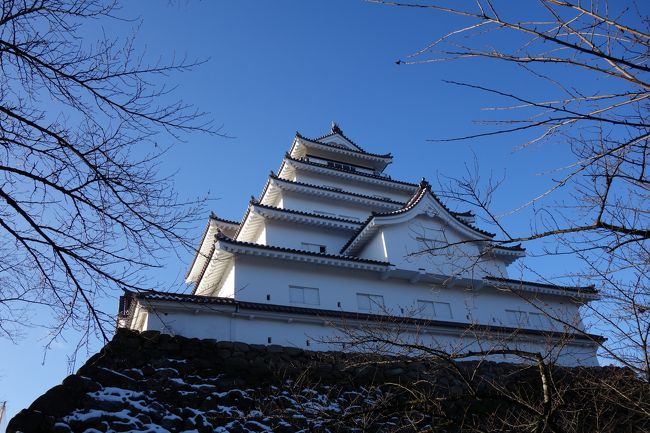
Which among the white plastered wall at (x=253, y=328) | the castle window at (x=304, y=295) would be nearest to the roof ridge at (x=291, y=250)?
the castle window at (x=304, y=295)

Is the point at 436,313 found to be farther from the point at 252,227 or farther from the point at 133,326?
the point at 133,326

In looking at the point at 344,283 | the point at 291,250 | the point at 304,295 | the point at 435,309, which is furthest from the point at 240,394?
the point at 435,309

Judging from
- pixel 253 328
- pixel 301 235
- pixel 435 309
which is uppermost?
pixel 301 235

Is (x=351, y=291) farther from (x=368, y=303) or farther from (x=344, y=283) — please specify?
(x=368, y=303)

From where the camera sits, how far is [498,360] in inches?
631

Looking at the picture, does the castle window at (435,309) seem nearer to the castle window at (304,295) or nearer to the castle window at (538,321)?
the castle window at (538,321)

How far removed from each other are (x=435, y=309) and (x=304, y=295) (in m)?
4.96

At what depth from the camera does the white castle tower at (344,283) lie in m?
13.4

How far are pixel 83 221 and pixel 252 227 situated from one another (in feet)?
45.3

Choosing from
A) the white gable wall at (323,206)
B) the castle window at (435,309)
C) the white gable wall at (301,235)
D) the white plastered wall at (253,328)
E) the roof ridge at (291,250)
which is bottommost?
the white plastered wall at (253,328)


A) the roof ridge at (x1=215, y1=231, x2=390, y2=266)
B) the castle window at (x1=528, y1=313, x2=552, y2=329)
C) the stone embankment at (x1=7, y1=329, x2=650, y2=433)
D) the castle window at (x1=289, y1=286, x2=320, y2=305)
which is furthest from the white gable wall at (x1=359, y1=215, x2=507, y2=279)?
the stone embankment at (x1=7, y1=329, x2=650, y2=433)

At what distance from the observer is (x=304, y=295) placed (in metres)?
15.6

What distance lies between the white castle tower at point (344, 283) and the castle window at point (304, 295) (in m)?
0.04

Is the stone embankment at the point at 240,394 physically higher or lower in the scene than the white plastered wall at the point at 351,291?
lower
